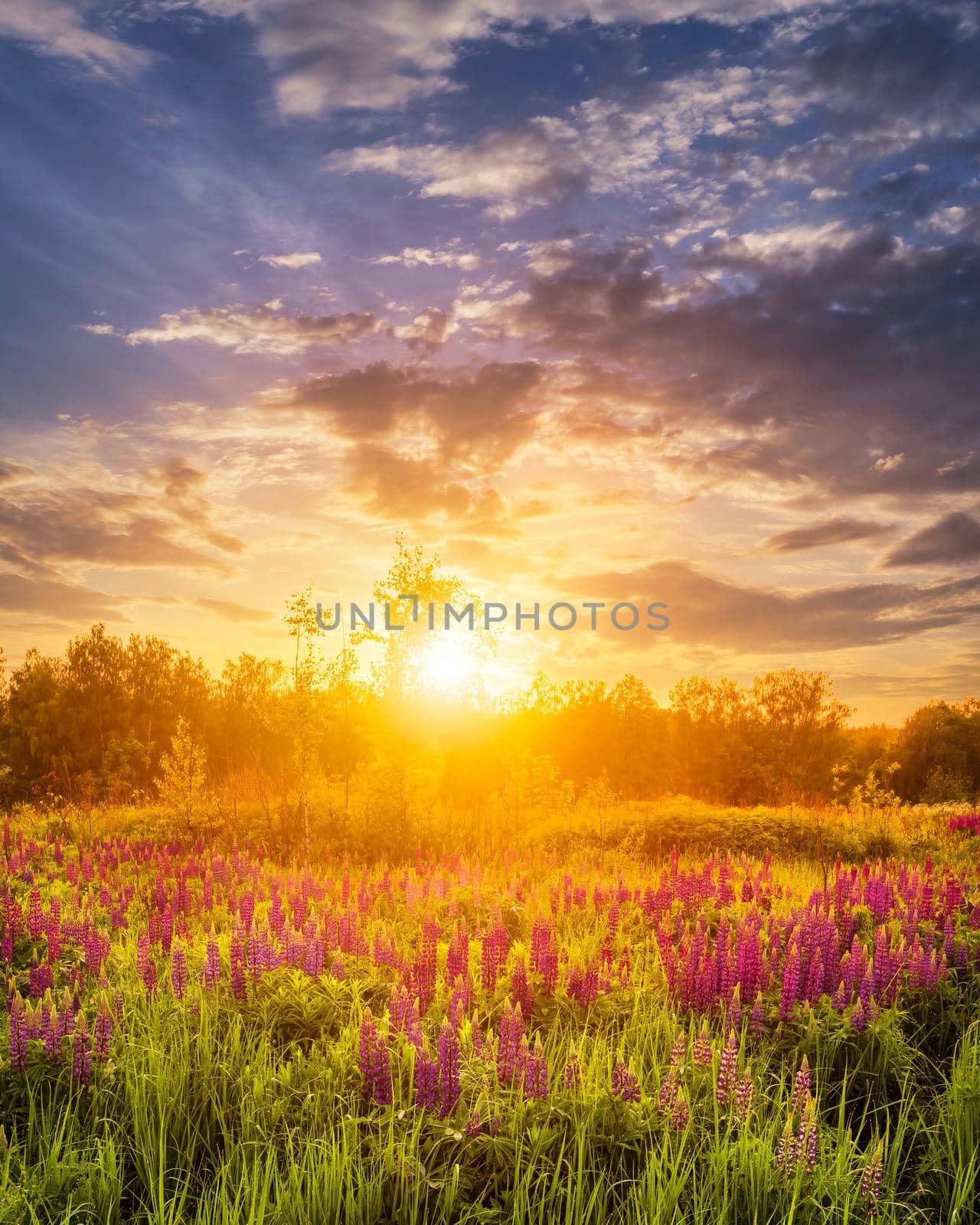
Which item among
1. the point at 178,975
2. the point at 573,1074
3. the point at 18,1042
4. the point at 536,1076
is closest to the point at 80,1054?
the point at 18,1042

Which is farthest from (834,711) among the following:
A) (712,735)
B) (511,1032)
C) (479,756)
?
(511,1032)

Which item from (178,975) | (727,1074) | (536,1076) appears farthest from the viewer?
(178,975)

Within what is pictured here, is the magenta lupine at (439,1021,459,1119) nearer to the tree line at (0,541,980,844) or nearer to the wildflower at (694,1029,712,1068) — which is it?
the wildflower at (694,1029,712,1068)

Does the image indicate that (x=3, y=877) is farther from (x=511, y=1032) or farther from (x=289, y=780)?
(x=289, y=780)

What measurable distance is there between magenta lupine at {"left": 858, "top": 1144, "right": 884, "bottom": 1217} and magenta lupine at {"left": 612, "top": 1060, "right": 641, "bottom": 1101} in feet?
A: 3.57

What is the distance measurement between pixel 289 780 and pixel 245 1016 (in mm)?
17208

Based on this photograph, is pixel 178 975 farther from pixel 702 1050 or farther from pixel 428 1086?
pixel 702 1050

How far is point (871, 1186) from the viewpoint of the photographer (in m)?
3.79

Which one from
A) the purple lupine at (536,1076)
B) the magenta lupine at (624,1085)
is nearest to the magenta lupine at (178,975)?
the purple lupine at (536,1076)

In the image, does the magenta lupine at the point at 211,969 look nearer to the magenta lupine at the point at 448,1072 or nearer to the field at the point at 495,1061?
the field at the point at 495,1061

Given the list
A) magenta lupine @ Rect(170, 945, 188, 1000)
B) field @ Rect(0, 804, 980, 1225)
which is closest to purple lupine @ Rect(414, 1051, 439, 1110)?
field @ Rect(0, 804, 980, 1225)

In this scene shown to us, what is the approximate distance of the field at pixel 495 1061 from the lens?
394 centimetres

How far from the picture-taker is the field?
3941mm

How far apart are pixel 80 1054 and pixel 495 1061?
2.48m
